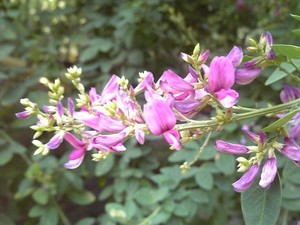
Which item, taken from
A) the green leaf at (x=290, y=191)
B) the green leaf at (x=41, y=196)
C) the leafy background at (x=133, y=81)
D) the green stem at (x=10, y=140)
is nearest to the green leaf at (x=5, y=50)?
the leafy background at (x=133, y=81)

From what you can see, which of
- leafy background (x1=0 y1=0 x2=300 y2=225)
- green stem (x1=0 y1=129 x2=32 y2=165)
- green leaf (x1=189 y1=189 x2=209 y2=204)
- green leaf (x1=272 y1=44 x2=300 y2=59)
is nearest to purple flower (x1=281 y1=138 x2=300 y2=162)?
green leaf (x1=272 y1=44 x2=300 y2=59)

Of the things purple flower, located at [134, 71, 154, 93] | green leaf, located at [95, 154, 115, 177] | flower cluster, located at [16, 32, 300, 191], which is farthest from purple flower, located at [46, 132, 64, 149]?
green leaf, located at [95, 154, 115, 177]

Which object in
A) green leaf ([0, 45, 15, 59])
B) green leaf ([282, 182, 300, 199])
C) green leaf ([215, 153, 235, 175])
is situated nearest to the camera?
green leaf ([282, 182, 300, 199])

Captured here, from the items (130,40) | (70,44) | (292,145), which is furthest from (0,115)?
(292,145)

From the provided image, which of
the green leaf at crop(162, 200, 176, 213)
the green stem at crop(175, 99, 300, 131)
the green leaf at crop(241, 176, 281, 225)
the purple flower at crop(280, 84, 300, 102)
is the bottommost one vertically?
the green leaf at crop(162, 200, 176, 213)

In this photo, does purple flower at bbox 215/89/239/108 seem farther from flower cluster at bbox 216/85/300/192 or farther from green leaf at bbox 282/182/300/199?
green leaf at bbox 282/182/300/199

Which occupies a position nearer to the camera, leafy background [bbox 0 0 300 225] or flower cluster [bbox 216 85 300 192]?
flower cluster [bbox 216 85 300 192]

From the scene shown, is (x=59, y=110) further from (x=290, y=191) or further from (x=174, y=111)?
(x=290, y=191)

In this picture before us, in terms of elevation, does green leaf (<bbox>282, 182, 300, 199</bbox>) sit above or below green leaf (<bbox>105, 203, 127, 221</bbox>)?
below

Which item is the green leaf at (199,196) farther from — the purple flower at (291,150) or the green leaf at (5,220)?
the purple flower at (291,150)

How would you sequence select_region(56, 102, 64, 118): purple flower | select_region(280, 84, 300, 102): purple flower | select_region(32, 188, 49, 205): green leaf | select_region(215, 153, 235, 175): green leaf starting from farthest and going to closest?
select_region(32, 188, 49, 205): green leaf < select_region(215, 153, 235, 175): green leaf < select_region(280, 84, 300, 102): purple flower < select_region(56, 102, 64, 118): purple flower
